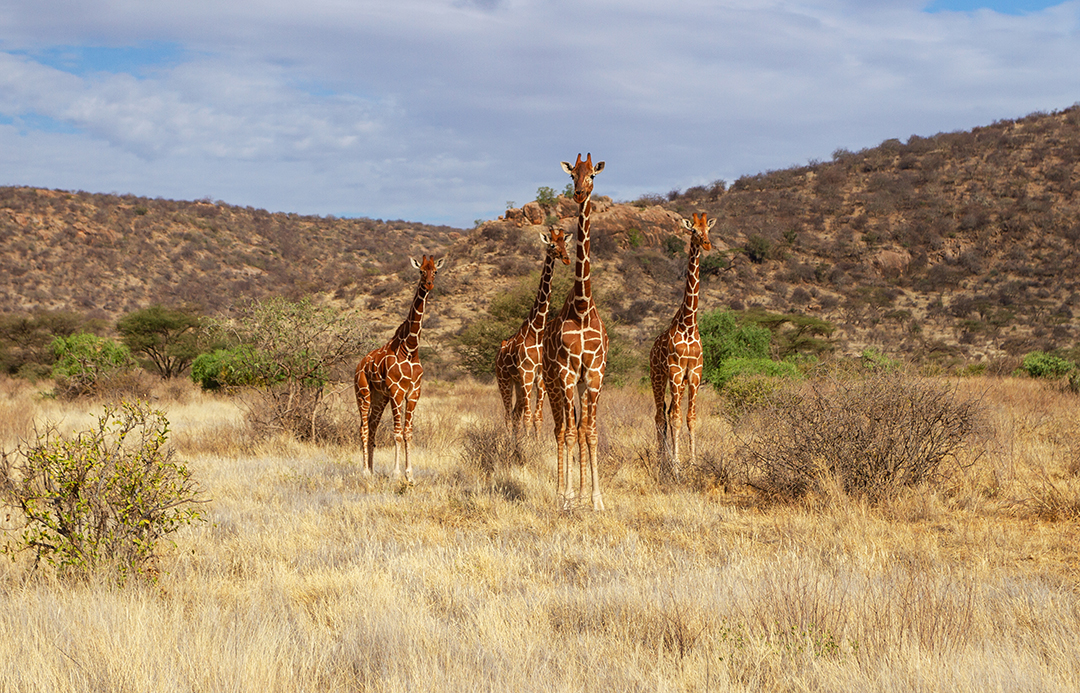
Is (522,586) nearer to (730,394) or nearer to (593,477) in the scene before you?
(593,477)

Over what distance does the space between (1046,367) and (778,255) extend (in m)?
25.9

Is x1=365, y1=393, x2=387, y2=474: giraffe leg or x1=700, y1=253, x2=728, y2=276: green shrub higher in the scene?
x1=700, y1=253, x2=728, y2=276: green shrub

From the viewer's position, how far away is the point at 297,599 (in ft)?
17.9

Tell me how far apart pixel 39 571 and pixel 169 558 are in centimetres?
87

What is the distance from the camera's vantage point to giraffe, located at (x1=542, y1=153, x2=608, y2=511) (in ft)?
26.6

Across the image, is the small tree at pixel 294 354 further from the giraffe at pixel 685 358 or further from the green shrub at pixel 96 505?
the green shrub at pixel 96 505

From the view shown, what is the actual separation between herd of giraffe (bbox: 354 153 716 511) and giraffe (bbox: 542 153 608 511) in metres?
0.01

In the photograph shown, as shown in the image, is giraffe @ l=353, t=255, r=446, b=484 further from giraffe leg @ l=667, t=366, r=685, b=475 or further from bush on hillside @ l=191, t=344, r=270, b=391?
bush on hillside @ l=191, t=344, r=270, b=391

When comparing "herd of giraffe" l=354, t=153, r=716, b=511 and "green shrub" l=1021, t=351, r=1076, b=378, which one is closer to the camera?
"herd of giraffe" l=354, t=153, r=716, b=511

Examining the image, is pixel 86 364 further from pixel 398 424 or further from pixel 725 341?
pixel 725 341

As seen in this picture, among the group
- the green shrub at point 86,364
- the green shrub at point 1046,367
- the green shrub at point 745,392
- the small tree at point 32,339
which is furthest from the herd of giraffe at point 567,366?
the small tree at point 32,339

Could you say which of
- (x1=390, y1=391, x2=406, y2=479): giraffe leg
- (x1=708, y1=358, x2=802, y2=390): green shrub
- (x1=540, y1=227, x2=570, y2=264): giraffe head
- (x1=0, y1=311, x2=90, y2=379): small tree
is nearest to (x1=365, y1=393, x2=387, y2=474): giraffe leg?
(x1=390, y1=391, x2=406, y2=479): giraffe leg

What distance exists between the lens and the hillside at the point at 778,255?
36.8 m

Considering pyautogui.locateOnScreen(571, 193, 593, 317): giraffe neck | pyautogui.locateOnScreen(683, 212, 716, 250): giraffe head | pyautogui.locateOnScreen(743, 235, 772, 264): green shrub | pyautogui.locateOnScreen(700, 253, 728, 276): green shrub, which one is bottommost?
pyautogui.locateOnScreen(571, 193, 593, 317): giraffe neck
